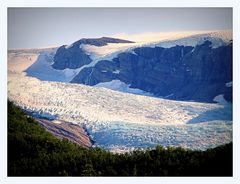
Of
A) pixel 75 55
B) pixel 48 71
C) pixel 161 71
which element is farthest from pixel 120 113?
pixel 48 71

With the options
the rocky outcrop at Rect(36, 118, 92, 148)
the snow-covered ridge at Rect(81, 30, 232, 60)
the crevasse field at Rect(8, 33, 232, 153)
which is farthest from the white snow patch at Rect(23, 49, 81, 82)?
the rocky outcrop at Rect(36, 118, 92, 148)

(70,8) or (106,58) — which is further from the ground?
(70,8)

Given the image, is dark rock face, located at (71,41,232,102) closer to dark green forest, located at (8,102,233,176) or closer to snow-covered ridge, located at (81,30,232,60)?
snow-covered ridge, located at (81,30,232,60)

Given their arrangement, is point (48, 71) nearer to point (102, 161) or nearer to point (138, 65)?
point (138, 65)
